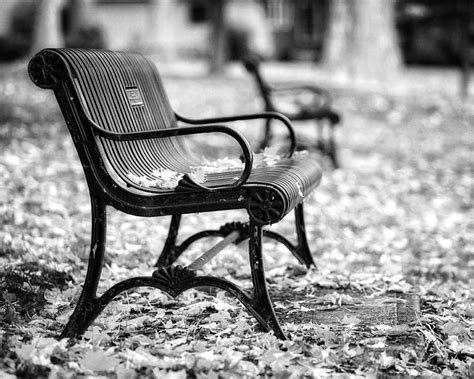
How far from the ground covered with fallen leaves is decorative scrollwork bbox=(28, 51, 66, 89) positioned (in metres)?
1.02

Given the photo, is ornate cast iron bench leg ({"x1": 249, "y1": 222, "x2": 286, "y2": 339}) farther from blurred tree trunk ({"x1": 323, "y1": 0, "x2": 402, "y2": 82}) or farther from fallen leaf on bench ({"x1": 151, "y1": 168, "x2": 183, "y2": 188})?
blurred tree trunk ({"x1": 323, "y1": 0, "x2": 402, "y2": 82})

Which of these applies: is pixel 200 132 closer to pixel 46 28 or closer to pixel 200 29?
pixel 46 28

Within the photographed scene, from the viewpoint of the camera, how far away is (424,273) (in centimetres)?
510

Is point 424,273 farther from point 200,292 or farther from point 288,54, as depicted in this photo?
point 288,54

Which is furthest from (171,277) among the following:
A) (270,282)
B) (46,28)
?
(46,28)

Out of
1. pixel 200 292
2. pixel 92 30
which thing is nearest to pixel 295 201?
pixel 200 292

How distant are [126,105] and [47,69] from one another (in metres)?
0.60

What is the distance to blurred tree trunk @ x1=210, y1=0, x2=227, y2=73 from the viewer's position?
17.9 metres

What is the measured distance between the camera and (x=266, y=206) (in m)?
3.13

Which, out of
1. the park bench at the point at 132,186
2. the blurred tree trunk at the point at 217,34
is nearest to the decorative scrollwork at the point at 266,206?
the park bench at the point at 132,186

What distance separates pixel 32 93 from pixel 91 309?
9127mm

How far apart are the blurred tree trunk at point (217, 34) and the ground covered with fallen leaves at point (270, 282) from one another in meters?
8.85

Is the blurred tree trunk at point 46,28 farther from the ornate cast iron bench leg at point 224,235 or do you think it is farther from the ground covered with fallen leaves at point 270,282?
the ornate cast iron bench leg at point 224,235

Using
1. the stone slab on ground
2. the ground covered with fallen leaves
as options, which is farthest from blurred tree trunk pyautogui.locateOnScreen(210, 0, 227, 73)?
the stone slab on ground
